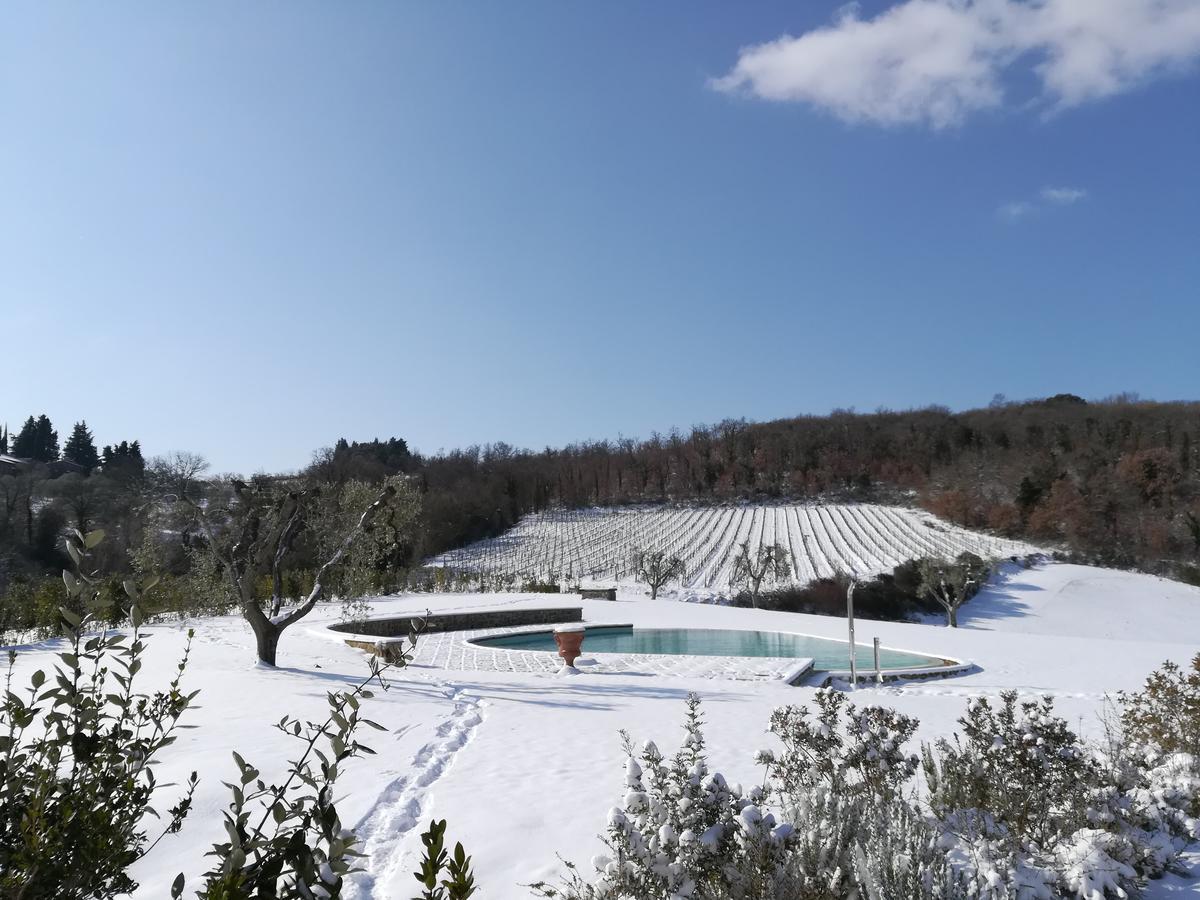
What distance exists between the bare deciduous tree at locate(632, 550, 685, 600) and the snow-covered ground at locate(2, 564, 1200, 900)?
33.6 feet

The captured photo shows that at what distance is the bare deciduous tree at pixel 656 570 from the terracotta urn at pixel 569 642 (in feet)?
48.9

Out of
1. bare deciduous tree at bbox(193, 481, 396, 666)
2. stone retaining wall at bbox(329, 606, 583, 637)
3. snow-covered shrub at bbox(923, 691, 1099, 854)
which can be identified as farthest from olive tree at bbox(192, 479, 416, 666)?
snow-covered shrub at bbox(923, 691, 1099, 854)

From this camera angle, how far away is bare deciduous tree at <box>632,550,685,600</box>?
87.6 feet

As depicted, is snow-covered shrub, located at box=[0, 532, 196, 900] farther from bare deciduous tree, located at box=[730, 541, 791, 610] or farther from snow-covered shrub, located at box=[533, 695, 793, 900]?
bare deciduous tree, located at box=[730, 541, 791, 610]

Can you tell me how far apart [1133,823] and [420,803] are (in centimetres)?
371

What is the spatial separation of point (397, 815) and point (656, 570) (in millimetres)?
22922

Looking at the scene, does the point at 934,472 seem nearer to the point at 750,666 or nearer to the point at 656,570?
the point at 656,570

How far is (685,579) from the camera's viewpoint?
105ft

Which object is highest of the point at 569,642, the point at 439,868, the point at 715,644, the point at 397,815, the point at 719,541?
the point at 439,868

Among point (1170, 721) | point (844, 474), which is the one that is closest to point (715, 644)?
point (1170, 721)

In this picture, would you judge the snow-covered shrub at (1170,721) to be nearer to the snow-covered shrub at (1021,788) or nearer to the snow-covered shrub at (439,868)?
the snow-covered shrub at (1021,788)

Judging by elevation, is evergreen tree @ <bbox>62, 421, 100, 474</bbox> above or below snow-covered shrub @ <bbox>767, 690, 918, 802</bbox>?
above

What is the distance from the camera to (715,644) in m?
14.5

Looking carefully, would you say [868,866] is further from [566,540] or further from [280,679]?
[566,540]
